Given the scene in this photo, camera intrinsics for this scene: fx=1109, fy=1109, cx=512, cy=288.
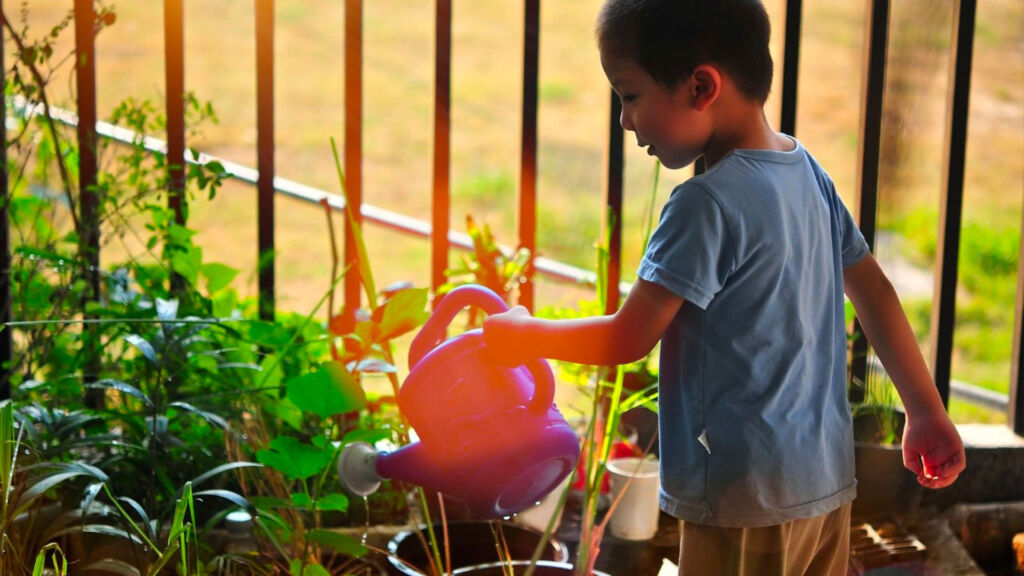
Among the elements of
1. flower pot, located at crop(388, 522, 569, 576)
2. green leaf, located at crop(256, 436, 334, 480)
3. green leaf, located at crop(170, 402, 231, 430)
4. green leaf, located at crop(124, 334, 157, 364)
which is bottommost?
flower pot, located at crop(388, 522, 569, 576)

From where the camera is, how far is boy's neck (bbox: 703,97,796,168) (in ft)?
4.26

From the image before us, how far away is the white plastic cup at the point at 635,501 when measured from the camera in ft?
6.89

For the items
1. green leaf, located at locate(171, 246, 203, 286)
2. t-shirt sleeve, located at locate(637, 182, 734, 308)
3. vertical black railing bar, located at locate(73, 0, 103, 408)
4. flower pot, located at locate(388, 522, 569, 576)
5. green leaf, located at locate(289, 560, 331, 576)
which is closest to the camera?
t-shirt sleeve, located at locate(637, 182, 734, 308)

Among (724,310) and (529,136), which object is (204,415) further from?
(529,136)

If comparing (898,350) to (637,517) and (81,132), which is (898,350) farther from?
(81,132)

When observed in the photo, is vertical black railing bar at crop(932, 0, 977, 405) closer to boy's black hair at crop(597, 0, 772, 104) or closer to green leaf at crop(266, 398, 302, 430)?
boy's black hair at crop(597, 0, 772, 104)

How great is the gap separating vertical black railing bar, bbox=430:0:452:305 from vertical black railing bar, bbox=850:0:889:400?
35.3 inches

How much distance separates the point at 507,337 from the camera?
130cm

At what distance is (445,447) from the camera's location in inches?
53.9

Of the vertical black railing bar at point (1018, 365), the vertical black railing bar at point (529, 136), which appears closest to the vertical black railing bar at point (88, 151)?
the vertical black railing bar at point (529, 136)

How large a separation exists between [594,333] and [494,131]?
5130 millimetres

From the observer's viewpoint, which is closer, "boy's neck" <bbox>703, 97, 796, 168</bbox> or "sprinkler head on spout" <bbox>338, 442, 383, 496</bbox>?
"boy's neck" <bbox>703, 97, 796, 168</bbox>

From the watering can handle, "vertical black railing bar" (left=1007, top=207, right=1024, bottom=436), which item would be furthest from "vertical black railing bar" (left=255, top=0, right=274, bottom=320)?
"vertical black railing bar" (left=1007, top=207, right=1024, bottom=436)

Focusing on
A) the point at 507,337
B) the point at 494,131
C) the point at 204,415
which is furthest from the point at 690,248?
the point at 494,131
